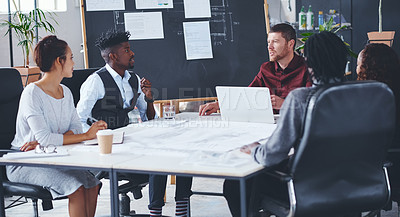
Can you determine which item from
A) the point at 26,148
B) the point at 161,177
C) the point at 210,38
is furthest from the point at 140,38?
the point at 26,148

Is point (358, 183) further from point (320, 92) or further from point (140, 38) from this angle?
point (140, 38)

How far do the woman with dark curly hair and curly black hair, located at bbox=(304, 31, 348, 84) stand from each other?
0.54 metres

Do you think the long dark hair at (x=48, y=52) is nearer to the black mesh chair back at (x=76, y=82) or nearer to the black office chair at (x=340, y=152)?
the black mesh chair back at (x=76, y=82)

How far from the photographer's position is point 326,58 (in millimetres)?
1979

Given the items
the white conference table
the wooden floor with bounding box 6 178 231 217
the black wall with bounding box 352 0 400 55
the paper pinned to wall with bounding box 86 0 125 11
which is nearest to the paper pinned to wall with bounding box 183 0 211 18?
the paper pinned to wall with bounding box 86 0 125 11

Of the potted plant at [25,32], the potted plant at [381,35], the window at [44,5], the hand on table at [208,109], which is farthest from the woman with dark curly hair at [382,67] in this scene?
the window at [44,5]

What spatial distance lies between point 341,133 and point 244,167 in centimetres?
37

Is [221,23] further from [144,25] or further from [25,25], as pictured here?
[25,25]

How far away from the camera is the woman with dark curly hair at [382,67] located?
244 centimetres

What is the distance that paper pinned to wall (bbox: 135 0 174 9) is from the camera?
12.8 ft

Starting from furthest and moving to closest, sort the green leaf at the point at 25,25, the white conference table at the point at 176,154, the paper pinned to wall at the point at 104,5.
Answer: the green leaf at the point at 25,25, the paper pinned to wall at the point at 104,5, the white conference table at the point at 176,154

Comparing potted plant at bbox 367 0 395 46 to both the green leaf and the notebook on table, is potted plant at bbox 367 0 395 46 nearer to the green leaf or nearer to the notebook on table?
the green leaf

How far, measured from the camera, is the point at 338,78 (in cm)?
200

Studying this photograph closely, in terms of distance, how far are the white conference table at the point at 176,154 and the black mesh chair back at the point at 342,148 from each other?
0.21 m
